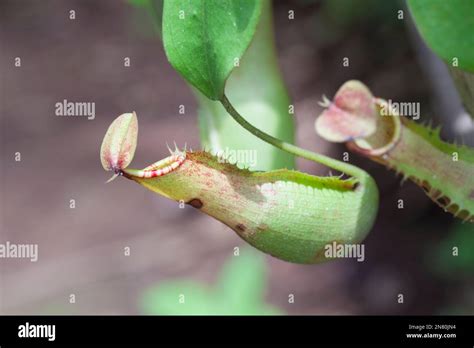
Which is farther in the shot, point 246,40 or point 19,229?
point 19,229

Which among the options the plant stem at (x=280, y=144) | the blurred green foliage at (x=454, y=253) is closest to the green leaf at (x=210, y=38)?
the plant stem at (x=280, y=144)

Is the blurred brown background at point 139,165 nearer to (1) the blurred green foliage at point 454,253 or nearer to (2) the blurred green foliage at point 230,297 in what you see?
(1) the blurred green foliage at point 454,253

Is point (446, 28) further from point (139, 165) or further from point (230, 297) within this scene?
point (139, 165)

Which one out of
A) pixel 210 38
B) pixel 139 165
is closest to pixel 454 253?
pixel 139 165
